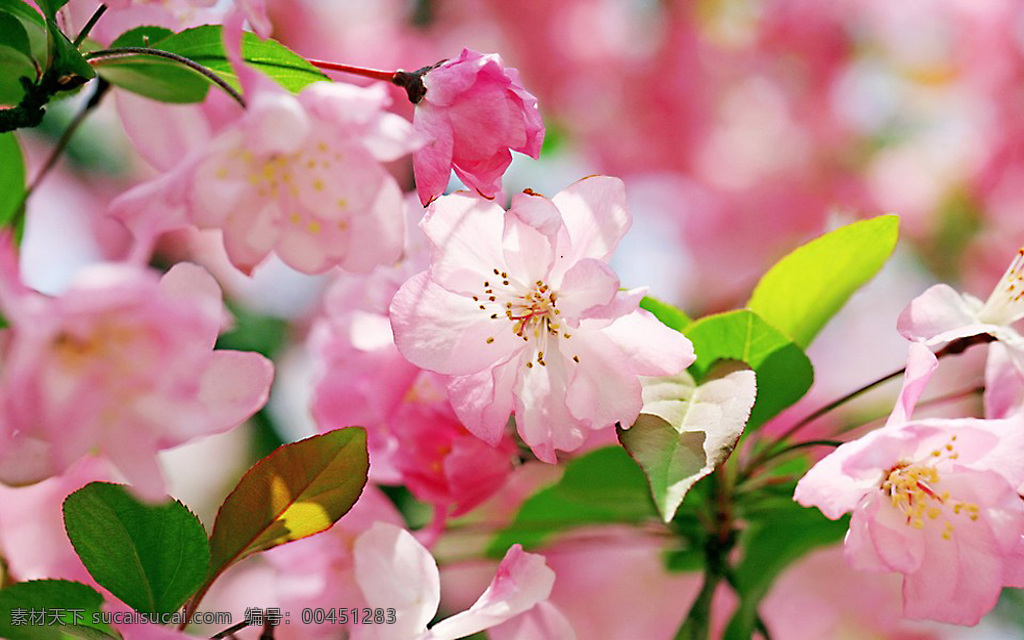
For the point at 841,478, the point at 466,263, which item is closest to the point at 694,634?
the point at 841,478

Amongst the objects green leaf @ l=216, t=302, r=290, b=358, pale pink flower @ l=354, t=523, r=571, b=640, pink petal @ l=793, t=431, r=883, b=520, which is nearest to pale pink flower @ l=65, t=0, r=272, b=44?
pale pink flower @ l=354, t=523, r=571, b=640

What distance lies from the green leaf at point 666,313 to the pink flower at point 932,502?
0.17 meters

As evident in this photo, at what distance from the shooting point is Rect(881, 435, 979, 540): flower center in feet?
2.58

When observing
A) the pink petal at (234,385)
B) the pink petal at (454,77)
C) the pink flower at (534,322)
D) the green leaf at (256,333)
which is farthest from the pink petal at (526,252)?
the green leaf at (256,333)

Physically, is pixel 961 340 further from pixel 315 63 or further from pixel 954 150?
pixel 954 150

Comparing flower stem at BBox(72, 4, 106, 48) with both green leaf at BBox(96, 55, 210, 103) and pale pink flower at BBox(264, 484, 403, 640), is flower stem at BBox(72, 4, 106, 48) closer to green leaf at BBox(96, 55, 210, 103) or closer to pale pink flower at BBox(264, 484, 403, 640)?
green leaf at BBox(96, 55, 210, 103)

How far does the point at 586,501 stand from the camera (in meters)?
1.01

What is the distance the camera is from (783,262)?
35.8 inches

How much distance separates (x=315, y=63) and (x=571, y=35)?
6.77 ft

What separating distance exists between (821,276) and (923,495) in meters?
0.21

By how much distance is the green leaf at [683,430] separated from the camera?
2.25 ft

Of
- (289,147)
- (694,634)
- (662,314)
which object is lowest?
(694,634)

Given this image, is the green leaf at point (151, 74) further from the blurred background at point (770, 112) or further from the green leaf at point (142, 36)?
the blurred background at point (770, 112)

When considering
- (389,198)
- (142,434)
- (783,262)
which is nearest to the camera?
(142,434)
